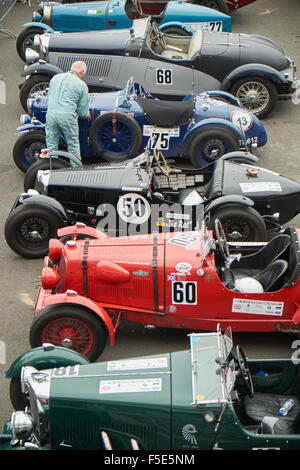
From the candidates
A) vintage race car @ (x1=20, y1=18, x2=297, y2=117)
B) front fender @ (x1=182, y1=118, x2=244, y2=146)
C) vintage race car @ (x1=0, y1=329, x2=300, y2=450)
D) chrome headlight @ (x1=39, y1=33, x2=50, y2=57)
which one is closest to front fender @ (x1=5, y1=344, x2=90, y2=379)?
vintage race car @ (x1=0, y1=329, x2=300, y2=450)

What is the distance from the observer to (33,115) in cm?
958

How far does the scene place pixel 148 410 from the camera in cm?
457

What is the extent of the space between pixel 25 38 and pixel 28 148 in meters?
4.52

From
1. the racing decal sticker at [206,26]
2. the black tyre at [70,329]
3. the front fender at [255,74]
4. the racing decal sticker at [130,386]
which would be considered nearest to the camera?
the racing decal sticker at [130,386]

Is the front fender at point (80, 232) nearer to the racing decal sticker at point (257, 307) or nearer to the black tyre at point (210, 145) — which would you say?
the racing decal sticker at point (257, 307)

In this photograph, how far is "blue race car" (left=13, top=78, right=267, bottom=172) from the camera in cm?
906

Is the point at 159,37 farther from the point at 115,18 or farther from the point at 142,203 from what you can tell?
the point at 142,203

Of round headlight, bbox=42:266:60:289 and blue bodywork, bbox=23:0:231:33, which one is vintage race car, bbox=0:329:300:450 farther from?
blue bodywork, bbox=23:0:231:33

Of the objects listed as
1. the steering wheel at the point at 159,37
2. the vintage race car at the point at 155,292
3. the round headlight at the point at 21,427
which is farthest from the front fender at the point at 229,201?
the steering wheel at the point at 159,37

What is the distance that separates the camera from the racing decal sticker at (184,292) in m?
6.14

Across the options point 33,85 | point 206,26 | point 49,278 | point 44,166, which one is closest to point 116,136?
point 44,166
